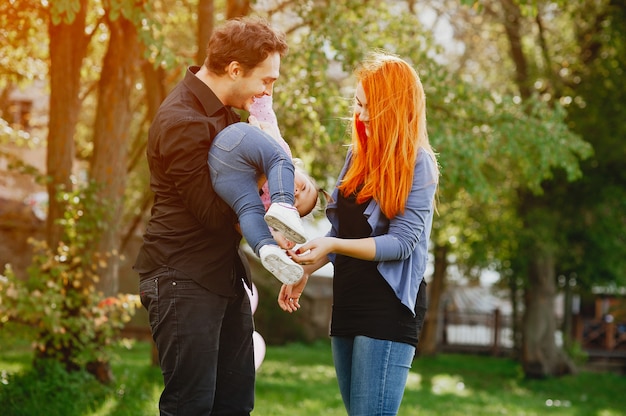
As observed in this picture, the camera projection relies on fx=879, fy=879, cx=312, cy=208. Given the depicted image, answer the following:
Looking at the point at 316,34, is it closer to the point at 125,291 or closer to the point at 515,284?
the point at 125,291

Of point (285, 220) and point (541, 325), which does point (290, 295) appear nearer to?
point (285, 220)

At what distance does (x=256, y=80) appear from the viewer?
10.5 ft

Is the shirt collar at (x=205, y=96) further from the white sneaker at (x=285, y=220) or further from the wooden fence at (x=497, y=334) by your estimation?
the wooden fence at (x=497, y=334)

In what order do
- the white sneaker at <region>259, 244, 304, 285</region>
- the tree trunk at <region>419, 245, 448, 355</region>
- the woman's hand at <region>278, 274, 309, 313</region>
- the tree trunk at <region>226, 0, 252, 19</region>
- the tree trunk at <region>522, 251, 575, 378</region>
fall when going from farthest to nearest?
the tree trunk at <region>419, 245, 448, 355</region>, the tree trunk at <region>522, 251, 575, 378</region>, the tree trunk at <region>226, 0, 252, 19</region>, the woman's hand at <region>278, 274, 309, 313</region>, the white sneaker at <region>259, 244, 304, 285</region>

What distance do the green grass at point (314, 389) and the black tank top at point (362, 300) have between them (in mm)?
3513

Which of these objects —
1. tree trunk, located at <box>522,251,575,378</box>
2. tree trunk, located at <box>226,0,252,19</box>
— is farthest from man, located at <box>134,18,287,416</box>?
tree trunk, located at <box>522,251,575,378</box>

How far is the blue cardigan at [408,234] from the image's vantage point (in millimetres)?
3234

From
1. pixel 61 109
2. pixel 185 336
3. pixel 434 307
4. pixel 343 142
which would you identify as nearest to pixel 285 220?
pixel 185 336

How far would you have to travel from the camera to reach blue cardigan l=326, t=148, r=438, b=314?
3.23 metres

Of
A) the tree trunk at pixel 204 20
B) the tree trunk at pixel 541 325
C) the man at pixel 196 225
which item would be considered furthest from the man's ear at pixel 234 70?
the tree trunk at pixel 541 325

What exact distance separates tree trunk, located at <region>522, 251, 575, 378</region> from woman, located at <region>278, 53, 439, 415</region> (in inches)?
545

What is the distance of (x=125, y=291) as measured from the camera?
16516 mm

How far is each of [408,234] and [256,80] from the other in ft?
2.62

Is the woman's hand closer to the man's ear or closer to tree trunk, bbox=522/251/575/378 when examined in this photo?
the man's ear
